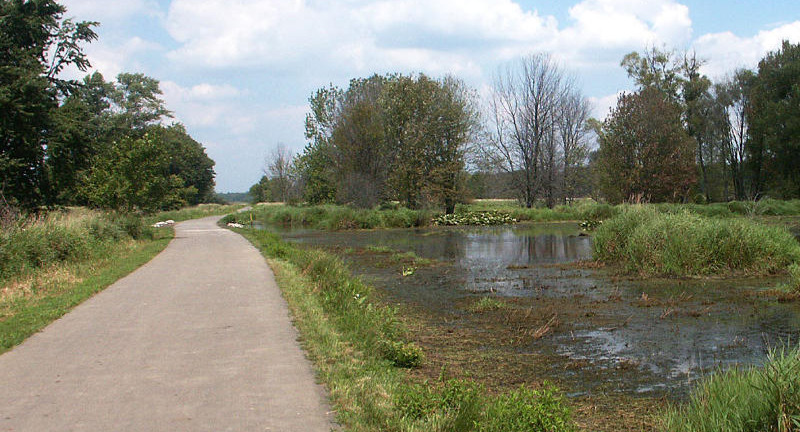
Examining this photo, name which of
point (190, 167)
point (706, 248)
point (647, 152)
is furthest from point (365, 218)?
point (190, 167)

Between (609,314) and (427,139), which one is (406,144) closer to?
(427,139)

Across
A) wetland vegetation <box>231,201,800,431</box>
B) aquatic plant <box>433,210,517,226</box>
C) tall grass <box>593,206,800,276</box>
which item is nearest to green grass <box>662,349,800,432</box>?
wetland vegetation <box>231,201,800,431</box>

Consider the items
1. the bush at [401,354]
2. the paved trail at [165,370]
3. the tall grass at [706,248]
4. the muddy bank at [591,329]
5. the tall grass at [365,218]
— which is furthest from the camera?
the tall grass at [365,218]

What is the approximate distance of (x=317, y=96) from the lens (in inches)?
2667

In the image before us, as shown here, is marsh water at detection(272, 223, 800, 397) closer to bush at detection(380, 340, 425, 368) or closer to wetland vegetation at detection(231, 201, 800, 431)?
wetland vegetation at detection(231, 201, 800, 431)

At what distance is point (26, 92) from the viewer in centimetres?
3023

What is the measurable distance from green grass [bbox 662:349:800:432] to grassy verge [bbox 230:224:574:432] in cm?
103

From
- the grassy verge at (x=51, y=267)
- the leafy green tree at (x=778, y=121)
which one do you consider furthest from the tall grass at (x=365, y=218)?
the leafy green tree at (x=778, y=121)

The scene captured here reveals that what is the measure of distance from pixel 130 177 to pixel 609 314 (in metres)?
25.1

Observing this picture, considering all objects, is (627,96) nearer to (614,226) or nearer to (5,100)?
(614,226)

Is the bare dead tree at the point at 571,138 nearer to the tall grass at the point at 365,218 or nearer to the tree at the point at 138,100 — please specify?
the tall grass at the point at 365,218

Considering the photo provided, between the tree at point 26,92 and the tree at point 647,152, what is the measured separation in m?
37.4

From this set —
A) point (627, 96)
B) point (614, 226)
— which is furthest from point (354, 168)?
point (614, 226)

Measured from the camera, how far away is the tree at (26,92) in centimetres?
3000
